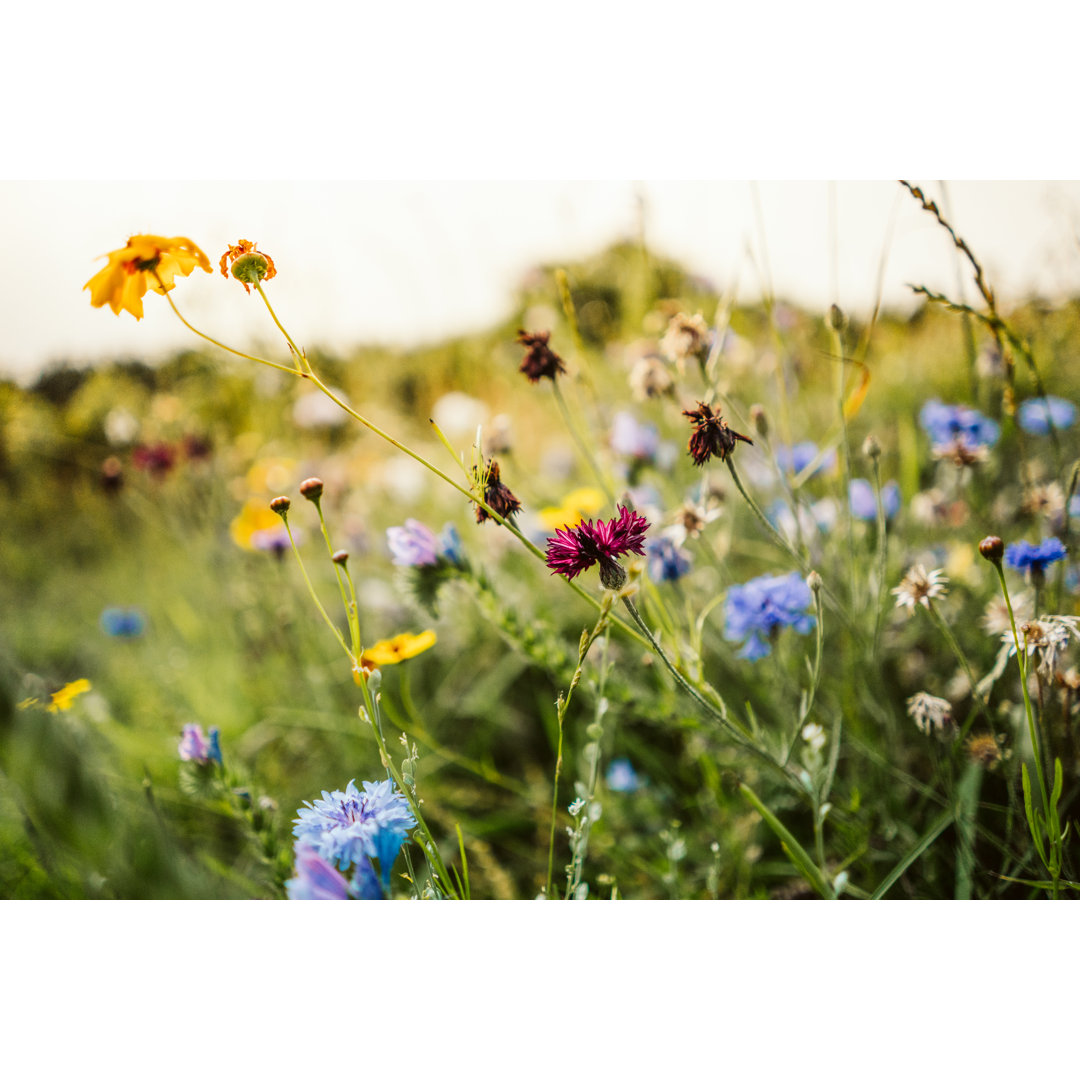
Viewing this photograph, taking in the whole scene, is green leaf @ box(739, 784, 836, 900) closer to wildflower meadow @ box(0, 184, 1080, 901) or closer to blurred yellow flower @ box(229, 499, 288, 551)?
wildflower meadow @ box(0, 184, 1080, 901)

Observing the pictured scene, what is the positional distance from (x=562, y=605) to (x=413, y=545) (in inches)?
21.3

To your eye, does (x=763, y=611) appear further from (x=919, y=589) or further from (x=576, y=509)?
(x=576, y=509)

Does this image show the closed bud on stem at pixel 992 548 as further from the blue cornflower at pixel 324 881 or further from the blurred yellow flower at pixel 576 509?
the blue cornflower at pixel 324 881

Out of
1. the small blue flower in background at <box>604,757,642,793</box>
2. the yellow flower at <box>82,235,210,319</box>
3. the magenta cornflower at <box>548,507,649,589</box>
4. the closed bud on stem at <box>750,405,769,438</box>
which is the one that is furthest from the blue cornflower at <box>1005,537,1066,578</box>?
the yellow flower at <box>82,235,210,319</box>

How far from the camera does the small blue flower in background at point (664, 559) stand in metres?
0.73

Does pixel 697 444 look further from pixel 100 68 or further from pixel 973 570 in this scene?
pixel 100 68

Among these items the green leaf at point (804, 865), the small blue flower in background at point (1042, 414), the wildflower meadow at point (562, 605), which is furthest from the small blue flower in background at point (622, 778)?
the small blue flower in background at point (1042, 414)

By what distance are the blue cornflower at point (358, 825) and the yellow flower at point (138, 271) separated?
1.41ft

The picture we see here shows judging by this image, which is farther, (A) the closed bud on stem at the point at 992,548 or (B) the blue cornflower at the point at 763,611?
(B) the blue cornflower at the point at 763,611

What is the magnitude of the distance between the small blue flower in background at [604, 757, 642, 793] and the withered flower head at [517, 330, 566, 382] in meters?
0.54

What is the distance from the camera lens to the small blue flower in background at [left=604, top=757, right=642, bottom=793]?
901mm

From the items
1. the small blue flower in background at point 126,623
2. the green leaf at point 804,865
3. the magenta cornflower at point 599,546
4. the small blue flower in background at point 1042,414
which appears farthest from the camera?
the small blue flower in background at point 126,623
